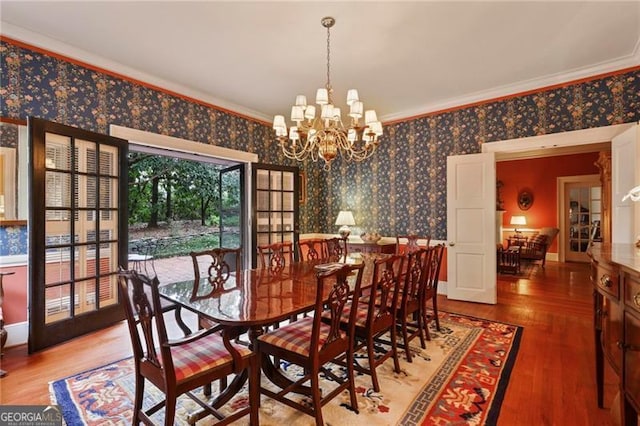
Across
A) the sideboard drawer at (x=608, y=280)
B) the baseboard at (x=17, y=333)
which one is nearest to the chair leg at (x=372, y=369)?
the sideboard drawer at (x=608, y=280)

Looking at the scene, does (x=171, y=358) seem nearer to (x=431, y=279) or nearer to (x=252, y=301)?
(x=252, y=301)

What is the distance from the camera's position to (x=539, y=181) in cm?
818

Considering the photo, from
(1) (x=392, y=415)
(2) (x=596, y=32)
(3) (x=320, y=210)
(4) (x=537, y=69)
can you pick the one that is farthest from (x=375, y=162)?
(1) (x=392, y=415)

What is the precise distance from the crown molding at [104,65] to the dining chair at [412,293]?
11.8 ft

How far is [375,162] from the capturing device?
17.8 ft

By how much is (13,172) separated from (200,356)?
2.74 m

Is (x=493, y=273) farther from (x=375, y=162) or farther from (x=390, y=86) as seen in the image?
(x=390, y=86)

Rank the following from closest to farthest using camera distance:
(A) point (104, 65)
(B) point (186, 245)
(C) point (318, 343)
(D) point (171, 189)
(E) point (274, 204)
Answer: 1. (C) point (318, 343)
2. (A) point (104, 65)
3. (E) point (274, 204)
4. (D) point (171, 189)
5. (B) point (186, 245)

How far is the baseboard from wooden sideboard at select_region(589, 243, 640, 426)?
4452 mm

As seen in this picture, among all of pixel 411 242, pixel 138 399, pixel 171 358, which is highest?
pixel 411 242

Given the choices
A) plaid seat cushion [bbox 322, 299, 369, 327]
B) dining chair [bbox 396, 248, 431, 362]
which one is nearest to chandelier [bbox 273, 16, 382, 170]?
dining chair [bbox 396, 248, 431, 362]

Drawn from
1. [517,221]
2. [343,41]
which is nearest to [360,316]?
[343,41]

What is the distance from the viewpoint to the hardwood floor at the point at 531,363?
6.39 ft

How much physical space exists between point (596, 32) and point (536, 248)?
17.4 feet
